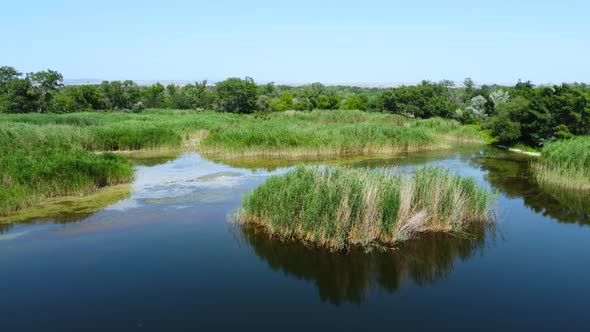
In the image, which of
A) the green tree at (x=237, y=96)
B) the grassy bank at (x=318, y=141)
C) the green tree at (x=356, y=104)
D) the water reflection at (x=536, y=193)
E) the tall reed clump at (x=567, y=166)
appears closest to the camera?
the water reflection at (x=536, y=193)

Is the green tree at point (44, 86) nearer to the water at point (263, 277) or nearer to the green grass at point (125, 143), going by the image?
the green grass at point (125, 143)

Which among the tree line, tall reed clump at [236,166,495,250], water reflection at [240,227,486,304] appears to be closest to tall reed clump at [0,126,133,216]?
tall reed clump at [236,166,495,250]

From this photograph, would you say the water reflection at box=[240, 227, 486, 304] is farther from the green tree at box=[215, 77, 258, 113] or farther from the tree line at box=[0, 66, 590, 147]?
the green tree at box=[215, 77, 258, 113]

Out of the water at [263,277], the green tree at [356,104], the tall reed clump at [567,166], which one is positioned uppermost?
the green tree at [356,104]

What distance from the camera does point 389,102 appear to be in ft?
162

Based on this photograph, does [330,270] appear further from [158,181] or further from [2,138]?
[2,138]

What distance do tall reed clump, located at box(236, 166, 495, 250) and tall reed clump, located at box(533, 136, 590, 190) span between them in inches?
267

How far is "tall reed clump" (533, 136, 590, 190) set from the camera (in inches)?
691

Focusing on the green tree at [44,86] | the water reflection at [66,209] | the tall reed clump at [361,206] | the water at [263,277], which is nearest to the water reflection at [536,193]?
the water at [263,277]

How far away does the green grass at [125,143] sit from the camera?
1581 cm

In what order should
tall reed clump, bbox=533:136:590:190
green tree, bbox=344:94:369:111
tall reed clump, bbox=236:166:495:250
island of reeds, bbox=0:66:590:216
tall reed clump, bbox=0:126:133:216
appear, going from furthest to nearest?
green tree, bbox=344:94:369:111 < tall reed clump, bbox=533:136:590:190 < island of reeds, bbox=0:66:590:216 < tall reed clump, bbox=0:126:133:216 < tall reed clump, bbox=236:166:495:250

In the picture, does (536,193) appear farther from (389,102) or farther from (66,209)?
(389,102)

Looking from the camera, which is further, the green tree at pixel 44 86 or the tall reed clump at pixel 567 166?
the green tree at pixel 44 86

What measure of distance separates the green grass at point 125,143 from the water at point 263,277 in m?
1.86
